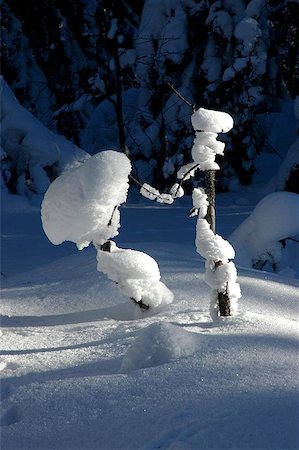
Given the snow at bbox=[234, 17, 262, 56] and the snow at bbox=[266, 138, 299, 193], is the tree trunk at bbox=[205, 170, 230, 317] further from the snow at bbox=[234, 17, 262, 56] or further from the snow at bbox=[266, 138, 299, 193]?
the snow at bbox=[234, 17, 262, 56]

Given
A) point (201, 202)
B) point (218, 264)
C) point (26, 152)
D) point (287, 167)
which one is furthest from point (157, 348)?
point (26, 152)

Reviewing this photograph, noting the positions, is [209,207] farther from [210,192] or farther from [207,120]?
[207,120]

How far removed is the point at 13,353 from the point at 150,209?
7.87m

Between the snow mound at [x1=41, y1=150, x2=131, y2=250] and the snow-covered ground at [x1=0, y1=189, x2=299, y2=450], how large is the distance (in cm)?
70

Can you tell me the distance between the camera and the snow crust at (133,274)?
4395 mm

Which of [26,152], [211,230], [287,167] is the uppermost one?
[211,230]

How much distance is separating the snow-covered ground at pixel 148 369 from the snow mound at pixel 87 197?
2.29 ft

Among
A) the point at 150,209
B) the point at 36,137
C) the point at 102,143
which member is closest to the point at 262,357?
the point at 150,209

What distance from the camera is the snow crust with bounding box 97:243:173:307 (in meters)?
4.39

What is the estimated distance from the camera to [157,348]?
3047 millimetres

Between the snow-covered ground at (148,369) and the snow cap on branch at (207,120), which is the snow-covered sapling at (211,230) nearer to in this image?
the snow cap on branch at (207,120)

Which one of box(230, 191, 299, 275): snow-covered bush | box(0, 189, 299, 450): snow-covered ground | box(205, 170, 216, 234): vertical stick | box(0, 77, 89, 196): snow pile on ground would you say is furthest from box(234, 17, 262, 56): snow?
box(205, 170, 216, 234): vertical stick

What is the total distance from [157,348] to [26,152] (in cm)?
954

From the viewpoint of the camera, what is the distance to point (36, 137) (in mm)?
12008
